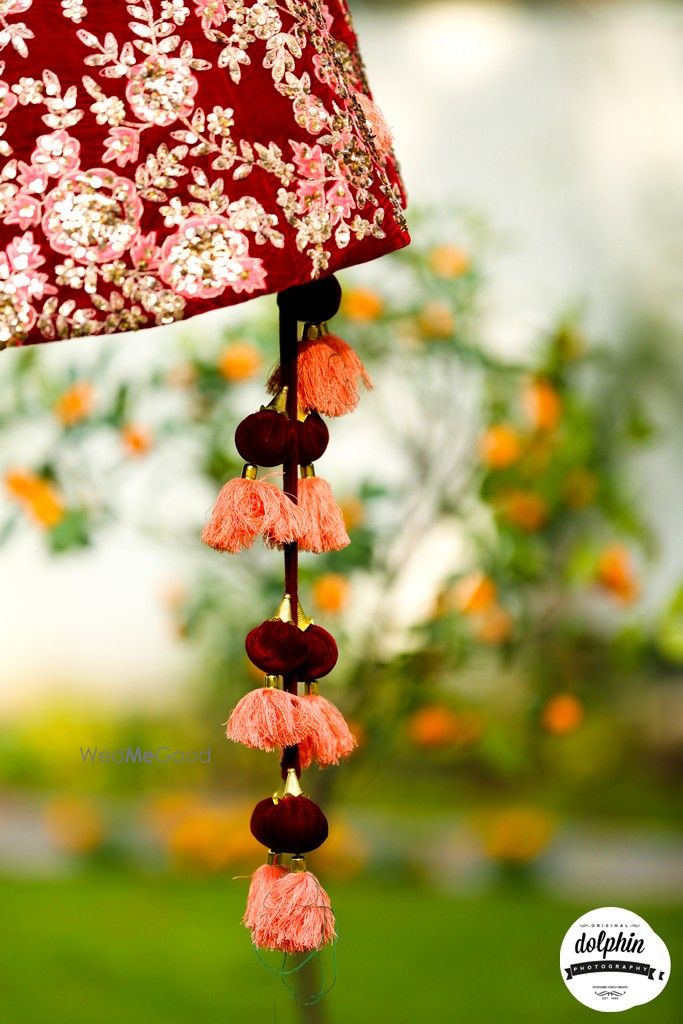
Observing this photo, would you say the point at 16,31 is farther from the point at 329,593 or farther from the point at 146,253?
the point at 329,593

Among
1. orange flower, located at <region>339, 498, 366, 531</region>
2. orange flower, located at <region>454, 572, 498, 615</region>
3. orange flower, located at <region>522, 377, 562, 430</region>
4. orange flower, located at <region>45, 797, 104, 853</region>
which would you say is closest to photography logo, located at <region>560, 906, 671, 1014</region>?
orange flower, located at <region>454, 572, 498, 615</region>

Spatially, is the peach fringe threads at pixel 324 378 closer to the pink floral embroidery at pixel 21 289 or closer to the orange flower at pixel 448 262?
the pink floral embroidery at pixel 21 289

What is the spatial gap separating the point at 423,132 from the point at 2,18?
4.97 ft

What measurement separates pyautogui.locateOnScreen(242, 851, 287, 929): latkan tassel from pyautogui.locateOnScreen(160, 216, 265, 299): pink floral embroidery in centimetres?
31

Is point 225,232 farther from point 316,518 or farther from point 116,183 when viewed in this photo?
point 316,518

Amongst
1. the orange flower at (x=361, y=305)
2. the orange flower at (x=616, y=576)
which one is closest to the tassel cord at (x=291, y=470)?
the orange flower at (x=361, y=305)

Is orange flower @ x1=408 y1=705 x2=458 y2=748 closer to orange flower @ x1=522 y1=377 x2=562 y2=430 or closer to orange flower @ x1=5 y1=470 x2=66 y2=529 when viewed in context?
orange flower @ x1=522 y1=377 x2=562 y2=430

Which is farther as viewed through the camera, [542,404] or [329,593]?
[542,404]

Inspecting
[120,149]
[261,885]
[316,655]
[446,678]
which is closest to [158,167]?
[120,149]

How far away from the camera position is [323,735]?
561 millimetres

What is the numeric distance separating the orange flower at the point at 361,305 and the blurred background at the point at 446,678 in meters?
0.16

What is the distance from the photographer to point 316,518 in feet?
1.90

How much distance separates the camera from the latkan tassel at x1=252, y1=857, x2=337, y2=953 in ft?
1.78

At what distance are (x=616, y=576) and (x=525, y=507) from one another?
0.14m
